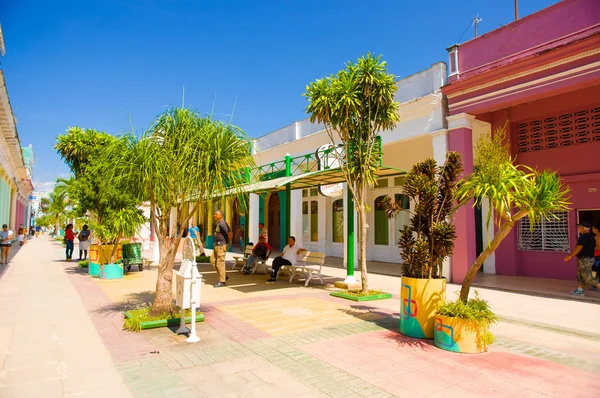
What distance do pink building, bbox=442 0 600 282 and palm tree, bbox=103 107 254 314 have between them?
705 cm

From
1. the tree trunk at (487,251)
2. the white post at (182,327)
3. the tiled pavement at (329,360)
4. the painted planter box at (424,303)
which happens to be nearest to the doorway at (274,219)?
the tiled pavement at (329,360)

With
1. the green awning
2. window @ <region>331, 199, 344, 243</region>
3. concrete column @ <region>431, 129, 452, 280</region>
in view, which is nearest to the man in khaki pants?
the green awning

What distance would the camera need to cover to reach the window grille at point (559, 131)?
34.4ft

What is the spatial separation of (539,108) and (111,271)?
41.9ft

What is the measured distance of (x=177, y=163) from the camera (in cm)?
595

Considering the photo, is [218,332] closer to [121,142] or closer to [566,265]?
[121,142]

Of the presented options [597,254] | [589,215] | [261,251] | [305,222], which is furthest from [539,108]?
[305,222]

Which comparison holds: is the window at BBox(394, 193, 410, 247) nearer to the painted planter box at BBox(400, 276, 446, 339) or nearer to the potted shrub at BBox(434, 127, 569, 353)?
the painted planter box at BBox(400, 276, 446, 339)

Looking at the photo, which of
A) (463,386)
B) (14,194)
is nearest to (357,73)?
(463,386)

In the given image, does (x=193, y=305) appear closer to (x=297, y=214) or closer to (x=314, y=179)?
(x=314, y=179)

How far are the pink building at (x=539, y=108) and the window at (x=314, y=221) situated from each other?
28.2 feet

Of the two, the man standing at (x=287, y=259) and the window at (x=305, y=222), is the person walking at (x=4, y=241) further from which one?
the window at (x=305, y=222)

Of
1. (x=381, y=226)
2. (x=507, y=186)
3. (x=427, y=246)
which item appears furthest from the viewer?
(x=381, y=226)

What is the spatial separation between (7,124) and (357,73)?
14915 millimetres
